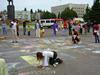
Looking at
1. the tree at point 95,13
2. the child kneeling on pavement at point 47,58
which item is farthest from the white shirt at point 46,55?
the tree at point 95,13

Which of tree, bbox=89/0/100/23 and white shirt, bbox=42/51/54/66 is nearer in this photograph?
white shirt, bbox=42/51/54/66

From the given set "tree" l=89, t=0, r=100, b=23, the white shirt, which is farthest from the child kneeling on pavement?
"tree" l=89, t=0, r=100, b=23

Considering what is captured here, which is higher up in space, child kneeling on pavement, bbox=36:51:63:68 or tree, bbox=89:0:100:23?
tree, bbox=89:0:100:23

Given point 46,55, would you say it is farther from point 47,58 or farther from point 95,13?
point 95,13

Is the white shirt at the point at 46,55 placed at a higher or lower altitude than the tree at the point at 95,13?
lower

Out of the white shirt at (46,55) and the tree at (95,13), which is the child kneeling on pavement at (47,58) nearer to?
the white shirt at (46,55)

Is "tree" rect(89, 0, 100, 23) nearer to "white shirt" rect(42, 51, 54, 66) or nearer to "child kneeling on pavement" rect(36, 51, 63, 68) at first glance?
"child kneeling on pavement" rect(36, 51, 63, 68)

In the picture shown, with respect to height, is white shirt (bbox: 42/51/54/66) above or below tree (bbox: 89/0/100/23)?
→ below

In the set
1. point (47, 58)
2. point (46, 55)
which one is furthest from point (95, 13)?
point (46, 55)

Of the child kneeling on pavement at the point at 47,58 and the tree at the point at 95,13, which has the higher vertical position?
the tree at the point at 95,13

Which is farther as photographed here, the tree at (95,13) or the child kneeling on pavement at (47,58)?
the tree at (95,13)

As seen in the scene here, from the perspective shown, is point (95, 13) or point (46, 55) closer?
point (46, 55)

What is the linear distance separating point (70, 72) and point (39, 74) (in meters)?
0.96

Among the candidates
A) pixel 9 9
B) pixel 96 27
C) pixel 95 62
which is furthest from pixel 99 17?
pixel 95 62
